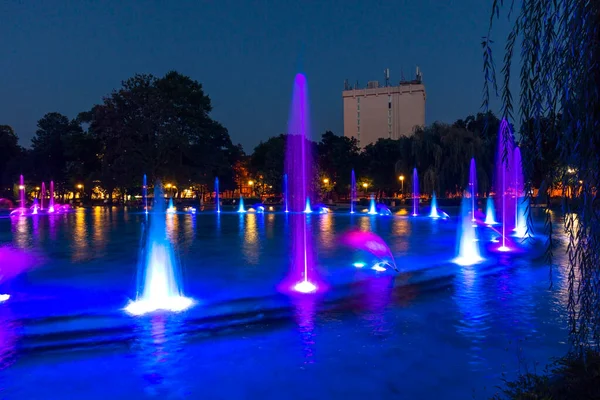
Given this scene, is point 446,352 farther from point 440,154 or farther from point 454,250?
point 440,154

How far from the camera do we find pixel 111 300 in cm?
823

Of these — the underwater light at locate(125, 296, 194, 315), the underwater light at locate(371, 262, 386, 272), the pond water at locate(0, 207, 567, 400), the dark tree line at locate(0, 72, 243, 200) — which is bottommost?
the pond water at locate(0, 207, 567, 400)

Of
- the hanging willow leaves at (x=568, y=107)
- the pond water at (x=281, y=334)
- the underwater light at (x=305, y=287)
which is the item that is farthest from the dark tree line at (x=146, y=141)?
the hanging willow leaves at (x=568, y=107)

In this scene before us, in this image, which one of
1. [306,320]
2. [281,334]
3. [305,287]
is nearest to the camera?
[281,334]

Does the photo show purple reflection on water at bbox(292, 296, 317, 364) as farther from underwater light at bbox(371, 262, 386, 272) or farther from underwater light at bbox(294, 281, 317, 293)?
underwater light at bbox(371, 262, 386, 272)

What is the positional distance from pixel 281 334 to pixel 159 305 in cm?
247

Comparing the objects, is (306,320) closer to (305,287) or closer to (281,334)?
(281,334)

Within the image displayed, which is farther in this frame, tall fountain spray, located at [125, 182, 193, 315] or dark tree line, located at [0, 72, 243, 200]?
dark tree line, located at [0, 72, 243, 200]

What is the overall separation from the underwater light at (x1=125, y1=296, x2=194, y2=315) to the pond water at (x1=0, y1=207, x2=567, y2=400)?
0.71 ft

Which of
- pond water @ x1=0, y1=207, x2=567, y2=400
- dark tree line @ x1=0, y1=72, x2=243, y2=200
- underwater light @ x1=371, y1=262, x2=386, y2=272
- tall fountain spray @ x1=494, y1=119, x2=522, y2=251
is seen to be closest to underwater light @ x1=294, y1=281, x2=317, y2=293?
pond water @ x1=0, y1=207, x2=567, y2=400

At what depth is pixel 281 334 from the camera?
21.3 ft

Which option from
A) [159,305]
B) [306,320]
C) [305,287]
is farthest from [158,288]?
[306,320]

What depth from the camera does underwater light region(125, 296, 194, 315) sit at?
7.61 metres

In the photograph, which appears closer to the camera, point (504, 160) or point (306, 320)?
point (504, 160)
